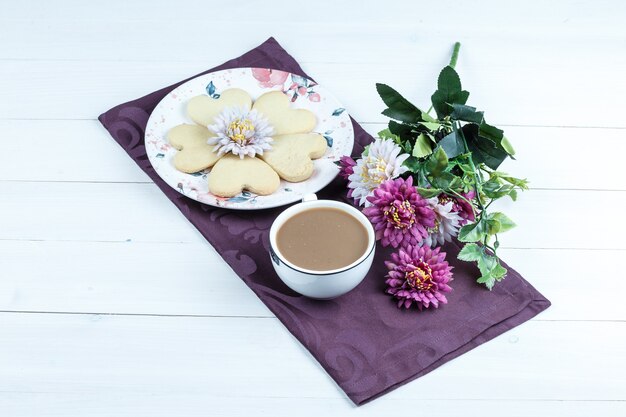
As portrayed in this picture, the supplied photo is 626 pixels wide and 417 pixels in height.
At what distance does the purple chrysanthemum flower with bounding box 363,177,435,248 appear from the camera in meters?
1.08

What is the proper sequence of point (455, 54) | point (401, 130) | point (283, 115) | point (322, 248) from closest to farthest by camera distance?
1. point (322, 248)
2. point (401, 130)
3. point (283, 115)
4. point (455, 54)

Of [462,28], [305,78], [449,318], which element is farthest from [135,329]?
[462,28]

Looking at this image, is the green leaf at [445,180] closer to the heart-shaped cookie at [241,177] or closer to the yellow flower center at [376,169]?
the yellow flower center at [376,169]

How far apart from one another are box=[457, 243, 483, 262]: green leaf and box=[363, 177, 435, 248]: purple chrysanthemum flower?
50mm

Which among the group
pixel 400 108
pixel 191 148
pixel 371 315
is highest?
pixel 400 108

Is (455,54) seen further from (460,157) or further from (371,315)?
(371,315)

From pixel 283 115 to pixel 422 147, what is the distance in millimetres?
272

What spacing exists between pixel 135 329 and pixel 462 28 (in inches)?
33.8

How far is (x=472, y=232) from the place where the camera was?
1.08 meters

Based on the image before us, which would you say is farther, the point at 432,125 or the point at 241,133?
the point at 241,133

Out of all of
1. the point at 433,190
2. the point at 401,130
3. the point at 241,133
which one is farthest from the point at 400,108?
the point at 241,133

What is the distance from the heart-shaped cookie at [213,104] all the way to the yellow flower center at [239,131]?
46 millimetres

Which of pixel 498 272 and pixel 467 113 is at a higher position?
pixel 467 113

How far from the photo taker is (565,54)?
1.52m
